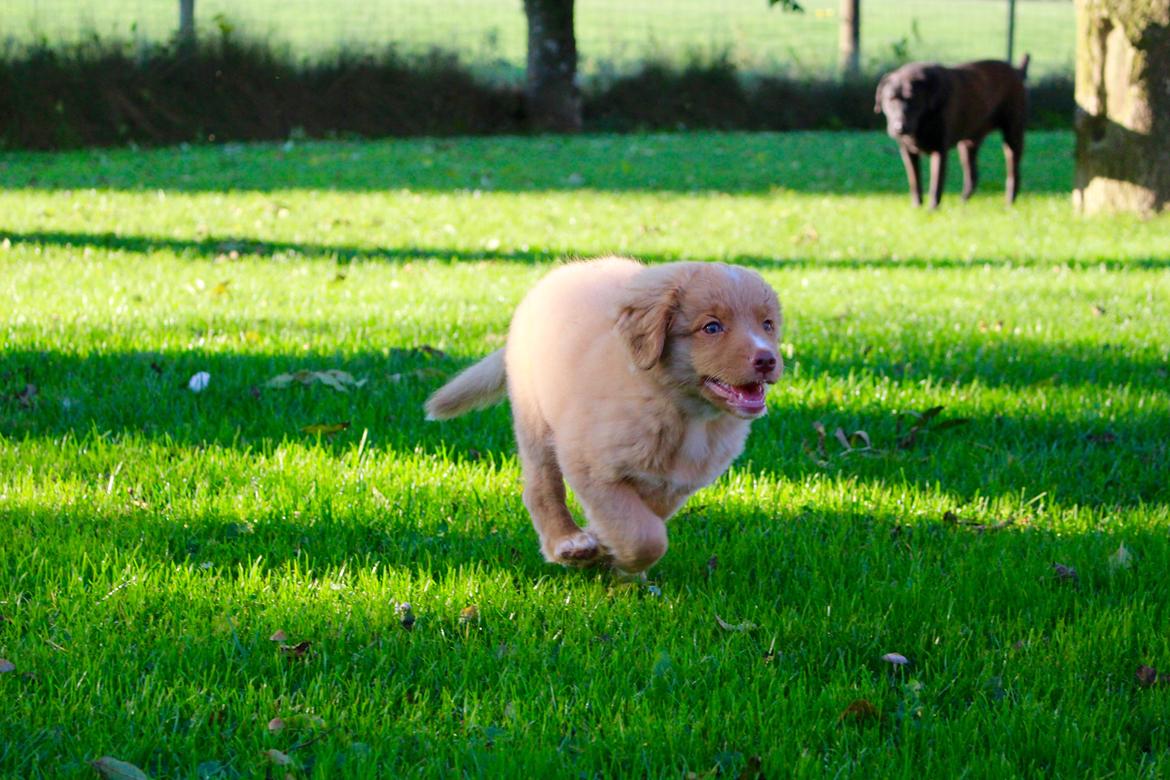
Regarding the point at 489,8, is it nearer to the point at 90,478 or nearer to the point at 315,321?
the point at 315,321

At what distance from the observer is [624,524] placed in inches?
127

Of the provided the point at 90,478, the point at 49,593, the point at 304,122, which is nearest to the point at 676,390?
the point at 49,593

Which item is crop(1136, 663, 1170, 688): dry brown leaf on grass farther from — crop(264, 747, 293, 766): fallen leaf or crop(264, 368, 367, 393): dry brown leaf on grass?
crop(264, 368, 367, 393): dry brown leaf on grass

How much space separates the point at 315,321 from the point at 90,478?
263 cm

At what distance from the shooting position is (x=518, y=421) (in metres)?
3.82

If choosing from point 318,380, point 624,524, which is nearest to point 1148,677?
point 624,524

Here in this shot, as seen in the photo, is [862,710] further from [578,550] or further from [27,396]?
[27,396]

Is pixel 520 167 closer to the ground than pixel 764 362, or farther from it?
closer to the ground

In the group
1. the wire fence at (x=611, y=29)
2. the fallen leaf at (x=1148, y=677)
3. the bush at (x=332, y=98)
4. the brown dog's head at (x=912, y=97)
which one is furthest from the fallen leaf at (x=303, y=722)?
the wire fence at (x=611, y=29)

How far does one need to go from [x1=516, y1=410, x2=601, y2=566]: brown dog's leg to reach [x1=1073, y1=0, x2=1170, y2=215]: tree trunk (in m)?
9.64

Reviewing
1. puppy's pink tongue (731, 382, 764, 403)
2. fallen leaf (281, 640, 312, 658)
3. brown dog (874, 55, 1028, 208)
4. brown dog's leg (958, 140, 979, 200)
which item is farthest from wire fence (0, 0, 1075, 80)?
puppy's pink tongue (731, 382, 764, 403)

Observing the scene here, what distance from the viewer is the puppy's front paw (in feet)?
11.2

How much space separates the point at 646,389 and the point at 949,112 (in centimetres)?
1025

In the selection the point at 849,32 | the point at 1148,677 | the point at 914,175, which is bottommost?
the point at 1148,677
